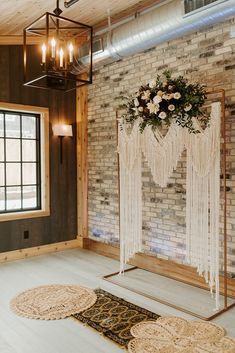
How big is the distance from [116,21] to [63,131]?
1882 millimetres

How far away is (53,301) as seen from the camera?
142 inches

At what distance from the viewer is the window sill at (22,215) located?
201 inches

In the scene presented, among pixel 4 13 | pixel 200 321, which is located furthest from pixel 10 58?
pixel 200 321

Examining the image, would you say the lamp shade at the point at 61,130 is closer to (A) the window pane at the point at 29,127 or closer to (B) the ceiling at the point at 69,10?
(A) the window pane at the point at 29,127

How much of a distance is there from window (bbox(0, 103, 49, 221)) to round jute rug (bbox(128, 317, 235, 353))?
2993 mm

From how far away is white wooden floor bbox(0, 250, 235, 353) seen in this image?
9.09ft

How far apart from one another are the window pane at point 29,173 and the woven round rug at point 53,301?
2.00 metres

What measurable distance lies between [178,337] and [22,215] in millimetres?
3234

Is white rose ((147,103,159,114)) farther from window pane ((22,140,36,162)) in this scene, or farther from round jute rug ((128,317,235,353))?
window pane ((22,140,36,162))

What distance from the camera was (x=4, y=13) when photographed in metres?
4.18

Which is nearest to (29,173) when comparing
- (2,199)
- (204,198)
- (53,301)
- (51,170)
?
(51,170)

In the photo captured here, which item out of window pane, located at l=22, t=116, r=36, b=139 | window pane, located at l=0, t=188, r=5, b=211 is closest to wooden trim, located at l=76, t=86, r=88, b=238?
window pane, located at l=22, t=116, r=36, b=139

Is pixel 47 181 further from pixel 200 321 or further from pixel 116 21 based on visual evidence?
pixel 200 321

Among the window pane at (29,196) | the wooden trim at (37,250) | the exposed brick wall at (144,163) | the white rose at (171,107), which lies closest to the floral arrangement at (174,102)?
the white rose at (171,107)
